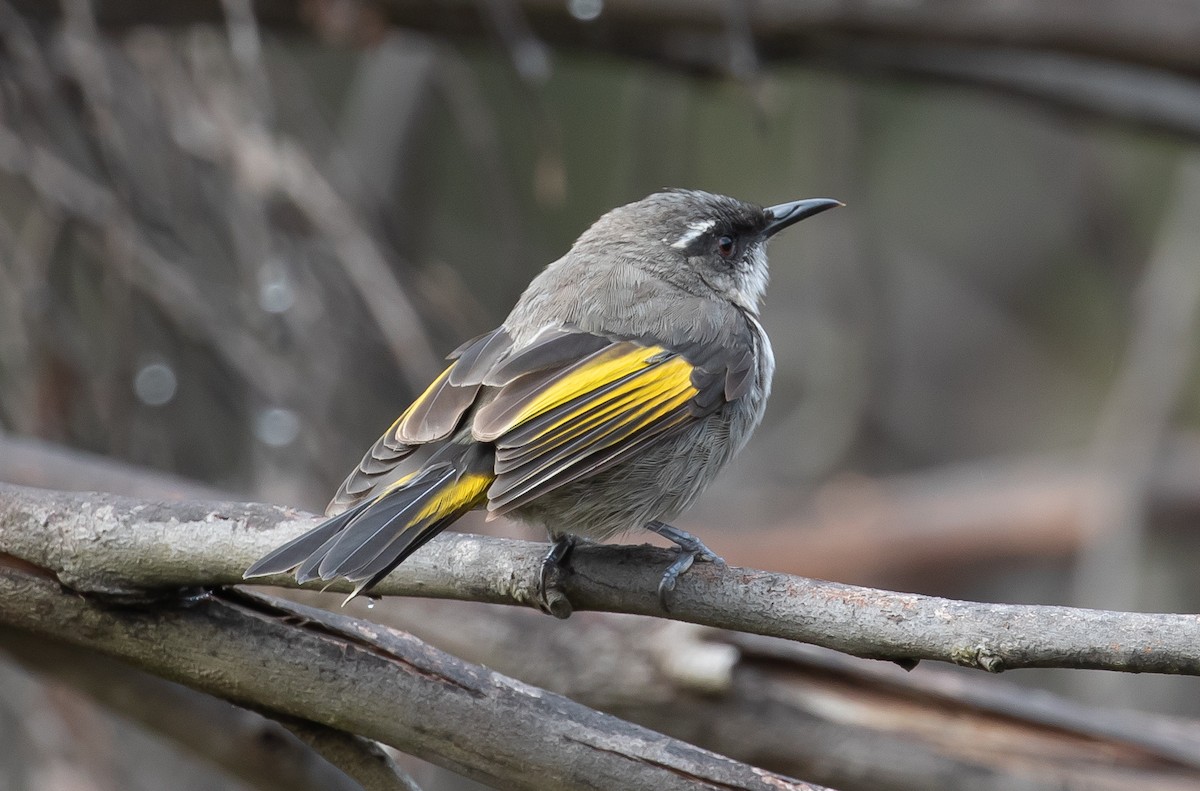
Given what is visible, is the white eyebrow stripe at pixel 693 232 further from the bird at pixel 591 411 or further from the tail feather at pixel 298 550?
the tail feather at pixel 298 550

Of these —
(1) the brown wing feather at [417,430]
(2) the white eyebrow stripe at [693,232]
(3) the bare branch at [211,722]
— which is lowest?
(3) the bare branch at [211,722]

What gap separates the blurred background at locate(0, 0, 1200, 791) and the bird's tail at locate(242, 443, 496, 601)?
3.17 feet

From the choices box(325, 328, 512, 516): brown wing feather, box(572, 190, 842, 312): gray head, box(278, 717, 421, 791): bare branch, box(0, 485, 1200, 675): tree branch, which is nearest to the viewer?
box(0, 485, 1200, 675): tree branch

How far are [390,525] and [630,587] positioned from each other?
1.86ft

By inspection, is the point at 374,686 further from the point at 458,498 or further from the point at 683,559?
the point at 683,559

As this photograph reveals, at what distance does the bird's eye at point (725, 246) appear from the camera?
4192 mm

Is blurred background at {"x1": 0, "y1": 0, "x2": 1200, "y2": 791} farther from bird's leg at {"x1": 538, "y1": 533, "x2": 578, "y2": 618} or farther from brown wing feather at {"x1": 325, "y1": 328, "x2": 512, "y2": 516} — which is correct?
bird's leg at {"x1": 538, "y1": 533, "x2": 578, "y2": 618}

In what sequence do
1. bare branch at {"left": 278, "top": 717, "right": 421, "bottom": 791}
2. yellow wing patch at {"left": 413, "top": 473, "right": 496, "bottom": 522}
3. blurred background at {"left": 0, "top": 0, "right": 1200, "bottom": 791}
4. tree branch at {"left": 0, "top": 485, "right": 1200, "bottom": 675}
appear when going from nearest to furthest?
tree branch at {"left": 0, "top": 485, "right": 1200, "bottom": 675} → bare branch at {"left": 278, "top": 717, "right": 421, "bottom": 791} → yellow wing patch at {"left": 413, "top": 473, "right": 496, "bottom": 522} → blurred background at {"left": 0, "top": 0, "right": 1200, "bottom": 791}

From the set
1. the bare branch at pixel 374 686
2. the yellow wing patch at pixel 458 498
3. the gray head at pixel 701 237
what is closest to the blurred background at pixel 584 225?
the gray head at pixel 701 237

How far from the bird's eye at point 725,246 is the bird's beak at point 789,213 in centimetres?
12

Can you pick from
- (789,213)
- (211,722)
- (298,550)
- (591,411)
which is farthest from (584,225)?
(298,550)

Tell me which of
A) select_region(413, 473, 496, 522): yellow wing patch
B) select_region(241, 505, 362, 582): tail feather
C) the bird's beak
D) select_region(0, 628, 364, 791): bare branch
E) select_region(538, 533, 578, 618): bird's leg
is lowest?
select_region(0, 628, 364, 791): bare branch

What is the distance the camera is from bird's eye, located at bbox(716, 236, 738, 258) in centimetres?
419

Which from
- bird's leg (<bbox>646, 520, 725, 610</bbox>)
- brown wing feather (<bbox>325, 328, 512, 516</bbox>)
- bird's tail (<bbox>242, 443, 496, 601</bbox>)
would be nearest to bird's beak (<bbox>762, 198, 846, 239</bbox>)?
brown wing feather (<bbox>325, 328, 512, 516</bbox>)
